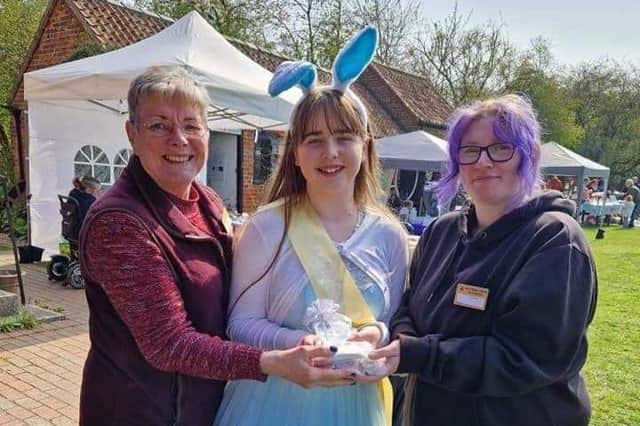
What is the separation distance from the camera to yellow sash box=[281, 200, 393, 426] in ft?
4.94

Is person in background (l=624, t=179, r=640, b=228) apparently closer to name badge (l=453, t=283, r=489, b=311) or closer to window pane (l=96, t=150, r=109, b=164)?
window pane (l=96, t=150, r=109, b=164)

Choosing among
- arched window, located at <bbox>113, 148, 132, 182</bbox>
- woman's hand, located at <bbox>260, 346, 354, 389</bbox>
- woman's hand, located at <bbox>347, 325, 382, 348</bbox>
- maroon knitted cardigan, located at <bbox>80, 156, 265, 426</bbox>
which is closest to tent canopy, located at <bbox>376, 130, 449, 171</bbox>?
arched window, located at <bbox>113, 148, 132, 182</bbox>

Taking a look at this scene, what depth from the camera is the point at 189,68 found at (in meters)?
4.97

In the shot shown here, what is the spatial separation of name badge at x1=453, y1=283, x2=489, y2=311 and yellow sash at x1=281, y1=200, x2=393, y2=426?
0.89 ft

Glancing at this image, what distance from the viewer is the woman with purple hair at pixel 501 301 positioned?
1347mm

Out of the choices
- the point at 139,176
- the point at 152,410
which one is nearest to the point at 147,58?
the point at 139,176

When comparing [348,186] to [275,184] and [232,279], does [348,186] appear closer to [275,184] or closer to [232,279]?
[275,184]

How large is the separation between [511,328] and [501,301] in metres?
0.08

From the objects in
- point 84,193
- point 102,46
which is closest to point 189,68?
point 84,193

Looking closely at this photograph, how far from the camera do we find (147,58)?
5344 mm

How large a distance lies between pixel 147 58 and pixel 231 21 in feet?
36.1

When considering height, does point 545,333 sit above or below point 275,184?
below

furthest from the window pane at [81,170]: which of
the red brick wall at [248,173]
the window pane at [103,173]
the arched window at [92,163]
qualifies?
the red brick wall at [248,173]

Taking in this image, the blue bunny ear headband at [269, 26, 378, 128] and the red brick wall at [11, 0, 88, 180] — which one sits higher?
the red brick wall at [11, 0, 88, 180]
